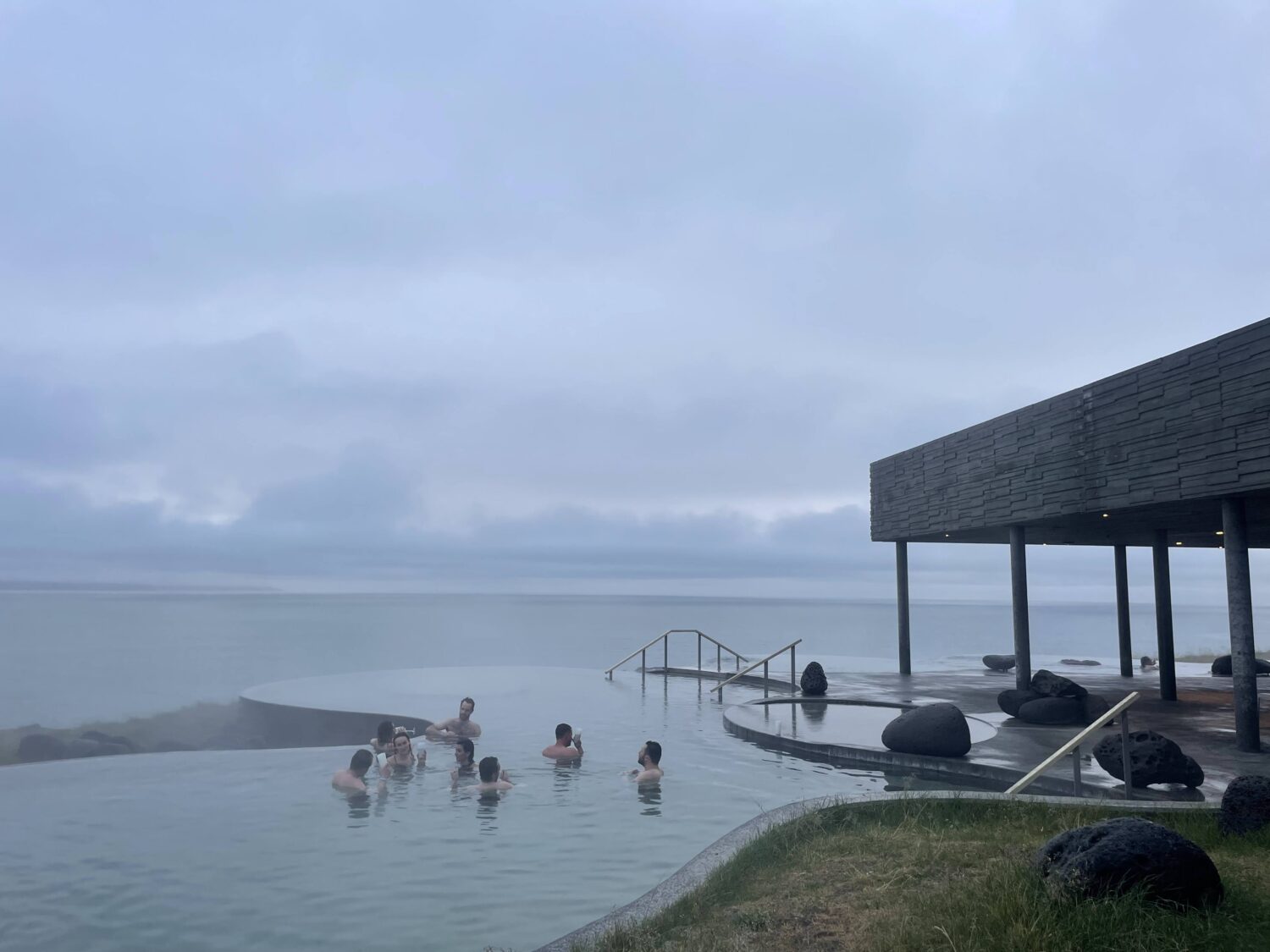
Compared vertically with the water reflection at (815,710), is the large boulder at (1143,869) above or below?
above

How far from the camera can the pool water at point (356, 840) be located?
24.5 feet

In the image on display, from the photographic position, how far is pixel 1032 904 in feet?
15.9

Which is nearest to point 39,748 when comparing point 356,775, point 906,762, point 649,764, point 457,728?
point 457,728

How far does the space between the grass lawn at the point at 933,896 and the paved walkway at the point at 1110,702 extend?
10.3ft

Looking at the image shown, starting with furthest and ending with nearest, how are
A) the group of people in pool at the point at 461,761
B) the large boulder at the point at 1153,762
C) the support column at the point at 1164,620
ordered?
the support column at the point at 1164,620
the group of people in pool at the point at 461,761
the large boulder at the point at 1153,762

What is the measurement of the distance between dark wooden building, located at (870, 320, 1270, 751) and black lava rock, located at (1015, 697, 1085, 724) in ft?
9.28

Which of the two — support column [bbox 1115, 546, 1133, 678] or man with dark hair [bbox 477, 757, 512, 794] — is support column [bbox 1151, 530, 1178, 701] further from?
man with dark hair [bbox 477, 757, 512, 794]

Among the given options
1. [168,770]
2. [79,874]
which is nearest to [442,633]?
[168,770]

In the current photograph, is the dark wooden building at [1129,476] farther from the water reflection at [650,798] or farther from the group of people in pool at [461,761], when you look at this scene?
the group of people in pool at [461,761]

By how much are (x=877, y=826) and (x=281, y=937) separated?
15.1ft

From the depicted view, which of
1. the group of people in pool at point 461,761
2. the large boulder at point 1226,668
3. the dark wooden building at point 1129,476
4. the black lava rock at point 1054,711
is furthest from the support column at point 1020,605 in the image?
the large boulder at point 1226,668

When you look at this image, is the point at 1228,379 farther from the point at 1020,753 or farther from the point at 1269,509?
the point at 1020,753

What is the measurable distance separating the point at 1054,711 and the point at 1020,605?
12.9 feet

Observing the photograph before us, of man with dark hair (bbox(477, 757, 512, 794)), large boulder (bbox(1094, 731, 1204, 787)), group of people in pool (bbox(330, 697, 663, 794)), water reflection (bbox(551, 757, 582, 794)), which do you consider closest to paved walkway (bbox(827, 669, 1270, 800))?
large boulder (bbox(1094, 731, 1204, 787))
